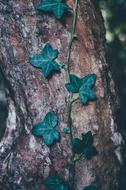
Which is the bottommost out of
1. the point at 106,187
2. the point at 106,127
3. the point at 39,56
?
the point at 106,187

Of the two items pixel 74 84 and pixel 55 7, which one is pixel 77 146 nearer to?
pixel 74 84

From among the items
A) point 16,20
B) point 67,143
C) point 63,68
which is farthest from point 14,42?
point 67,143

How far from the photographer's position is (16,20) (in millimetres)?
1425

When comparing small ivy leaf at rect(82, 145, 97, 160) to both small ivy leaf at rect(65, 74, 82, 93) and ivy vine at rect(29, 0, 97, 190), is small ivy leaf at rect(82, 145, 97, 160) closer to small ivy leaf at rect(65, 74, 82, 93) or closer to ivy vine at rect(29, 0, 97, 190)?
ivy vine at rect(29, 0, 97, 190)

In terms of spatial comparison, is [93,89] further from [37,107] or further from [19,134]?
[19,134]

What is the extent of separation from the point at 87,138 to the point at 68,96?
0.65 ft

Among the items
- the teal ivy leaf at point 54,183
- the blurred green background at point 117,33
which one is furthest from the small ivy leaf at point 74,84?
the blurred green background at point 117,33

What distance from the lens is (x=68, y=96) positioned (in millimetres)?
1406

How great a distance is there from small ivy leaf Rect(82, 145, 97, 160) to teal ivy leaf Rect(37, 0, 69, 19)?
57 centimetres

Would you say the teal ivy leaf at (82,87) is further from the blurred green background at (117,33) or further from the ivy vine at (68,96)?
the blurred green background at (117,33)

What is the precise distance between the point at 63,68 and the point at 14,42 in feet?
0.82

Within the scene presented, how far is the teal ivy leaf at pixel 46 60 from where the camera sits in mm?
1340

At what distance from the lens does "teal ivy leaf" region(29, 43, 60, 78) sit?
52.7 inches

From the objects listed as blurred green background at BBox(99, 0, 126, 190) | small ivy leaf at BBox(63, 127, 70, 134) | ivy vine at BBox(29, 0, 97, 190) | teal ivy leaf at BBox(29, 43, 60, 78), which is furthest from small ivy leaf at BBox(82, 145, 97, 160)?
blurred green background at BBox(99, 0, 126, 190)
